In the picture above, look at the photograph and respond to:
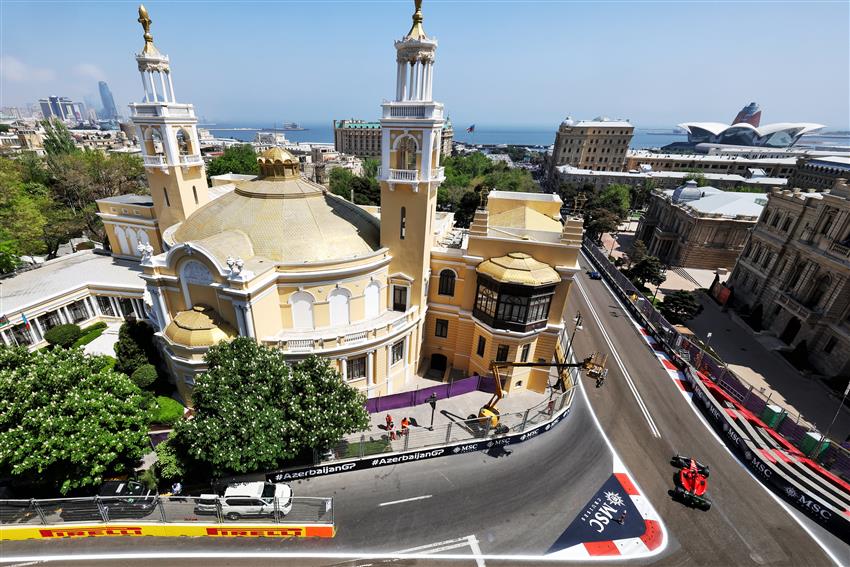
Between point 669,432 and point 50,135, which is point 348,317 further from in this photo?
point 50,135

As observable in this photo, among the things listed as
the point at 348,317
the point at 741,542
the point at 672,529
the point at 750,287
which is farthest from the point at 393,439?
the point at 750,287

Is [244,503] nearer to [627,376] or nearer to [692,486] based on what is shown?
[692,486]

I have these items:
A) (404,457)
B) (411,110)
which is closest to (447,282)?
(411,110)

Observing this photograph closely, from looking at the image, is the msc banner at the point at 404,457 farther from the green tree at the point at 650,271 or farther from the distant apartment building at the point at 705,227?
the distant apartment building at the point at 705,227

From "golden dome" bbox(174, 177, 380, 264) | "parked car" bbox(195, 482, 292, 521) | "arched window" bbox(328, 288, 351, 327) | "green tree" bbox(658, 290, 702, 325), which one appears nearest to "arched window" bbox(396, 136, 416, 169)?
"golden dome" bbox(174, 177, 380, 264)

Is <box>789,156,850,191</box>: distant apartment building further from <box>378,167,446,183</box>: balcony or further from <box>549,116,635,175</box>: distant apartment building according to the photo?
<box>378,167,446,183</box>: balcony

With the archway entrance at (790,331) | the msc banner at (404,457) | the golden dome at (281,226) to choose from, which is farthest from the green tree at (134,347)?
the archway entrance at (790,331)
